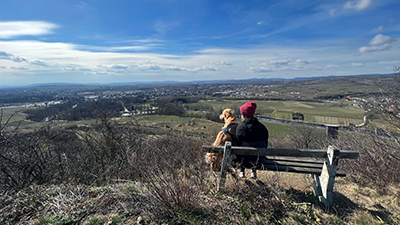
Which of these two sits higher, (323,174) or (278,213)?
(323,174)

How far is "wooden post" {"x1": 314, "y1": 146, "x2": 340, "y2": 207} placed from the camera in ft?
9.35

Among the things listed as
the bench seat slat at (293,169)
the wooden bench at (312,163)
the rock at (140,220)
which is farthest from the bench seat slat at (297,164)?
the rock at (140,220)

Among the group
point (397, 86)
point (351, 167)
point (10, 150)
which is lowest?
point (351, 167)

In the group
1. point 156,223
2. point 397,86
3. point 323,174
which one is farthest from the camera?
point 397,86

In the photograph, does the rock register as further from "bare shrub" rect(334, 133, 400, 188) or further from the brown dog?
"bare shrub" rect(334, 133, 400, 188)

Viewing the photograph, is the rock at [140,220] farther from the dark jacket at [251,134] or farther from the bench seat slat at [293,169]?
the bench seat slat at [293,169]

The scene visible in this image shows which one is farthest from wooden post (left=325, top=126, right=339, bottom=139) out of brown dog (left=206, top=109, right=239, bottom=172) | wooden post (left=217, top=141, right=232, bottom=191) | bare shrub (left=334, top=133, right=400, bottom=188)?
wooden post (left=217, top=141, right=232, bottom=191)

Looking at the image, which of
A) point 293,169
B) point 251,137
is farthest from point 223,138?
point 293,169

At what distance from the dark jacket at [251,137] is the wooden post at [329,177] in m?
0.98

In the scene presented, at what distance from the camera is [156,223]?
2607 mm

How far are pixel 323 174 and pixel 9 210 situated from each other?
197 inches

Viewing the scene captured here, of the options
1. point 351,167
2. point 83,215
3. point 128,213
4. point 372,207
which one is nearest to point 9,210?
point 83,215

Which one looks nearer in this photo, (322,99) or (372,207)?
(372,207)

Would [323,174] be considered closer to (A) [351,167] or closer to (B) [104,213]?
(A) [351,167]
